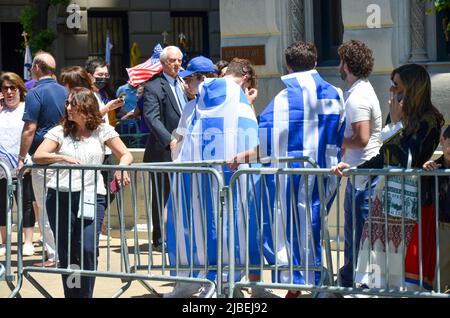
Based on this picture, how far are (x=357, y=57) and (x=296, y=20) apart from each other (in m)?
6.97

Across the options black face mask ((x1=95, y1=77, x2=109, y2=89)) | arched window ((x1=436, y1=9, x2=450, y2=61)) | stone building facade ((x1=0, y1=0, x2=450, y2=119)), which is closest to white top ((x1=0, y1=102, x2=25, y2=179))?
Answer: black face mask ((x1=95, y1=77, x2=109, y2=89))

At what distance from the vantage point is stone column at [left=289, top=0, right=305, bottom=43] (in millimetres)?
16109

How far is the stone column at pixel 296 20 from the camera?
634 inches

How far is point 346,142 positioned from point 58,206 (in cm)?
224

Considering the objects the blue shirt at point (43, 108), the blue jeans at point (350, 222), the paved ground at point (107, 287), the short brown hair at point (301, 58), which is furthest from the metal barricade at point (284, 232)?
the blue shirt at point (43, 108)

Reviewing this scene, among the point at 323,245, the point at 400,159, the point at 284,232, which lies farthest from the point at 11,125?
the point at 400,159

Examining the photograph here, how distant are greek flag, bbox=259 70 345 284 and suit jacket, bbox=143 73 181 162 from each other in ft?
8.69

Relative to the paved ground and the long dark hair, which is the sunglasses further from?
the long dark hair

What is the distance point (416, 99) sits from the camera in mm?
8125

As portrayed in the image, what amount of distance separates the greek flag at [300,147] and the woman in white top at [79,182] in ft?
3.59

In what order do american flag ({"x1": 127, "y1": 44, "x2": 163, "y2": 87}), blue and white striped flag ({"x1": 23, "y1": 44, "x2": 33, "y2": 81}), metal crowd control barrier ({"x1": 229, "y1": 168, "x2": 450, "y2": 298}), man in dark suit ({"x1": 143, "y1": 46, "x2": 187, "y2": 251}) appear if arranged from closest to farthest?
metal crowd control barrier ({"x1": 229, "y1": 168, "x2": 450, "y2": 298})
man in dark suit ({"x1": 143, "y1": 46, "x2": 187, "y2": 251})
american flag ({"x1": 127, "y1": 44, "x2": 163, "y2": 87})
blue and white striped flag ({"x1": 23, "y1": 44, "x2": 33, "y2": 81})

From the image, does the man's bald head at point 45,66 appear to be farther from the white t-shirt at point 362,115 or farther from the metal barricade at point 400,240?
the metal barricade at point 400,240

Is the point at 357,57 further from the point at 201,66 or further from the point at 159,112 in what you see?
the point at 159,112
